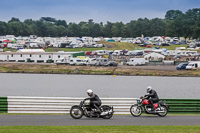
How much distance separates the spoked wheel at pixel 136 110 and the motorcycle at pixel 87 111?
179 centimetres

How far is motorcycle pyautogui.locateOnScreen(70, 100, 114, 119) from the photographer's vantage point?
2259cm

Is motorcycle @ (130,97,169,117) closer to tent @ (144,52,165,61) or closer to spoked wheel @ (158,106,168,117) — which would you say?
spoked wheel @ (158,106,168,117)

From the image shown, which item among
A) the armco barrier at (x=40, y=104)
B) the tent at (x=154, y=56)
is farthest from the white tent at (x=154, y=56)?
the armco barrier at (x=40, y=104)

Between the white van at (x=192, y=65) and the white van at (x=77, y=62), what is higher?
the white van at (x=77, y=62)

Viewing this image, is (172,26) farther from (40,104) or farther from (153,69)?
(40,104)

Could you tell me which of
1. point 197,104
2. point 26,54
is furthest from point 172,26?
point 197,104

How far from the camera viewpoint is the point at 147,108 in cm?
2461

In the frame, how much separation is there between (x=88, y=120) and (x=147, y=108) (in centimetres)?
402

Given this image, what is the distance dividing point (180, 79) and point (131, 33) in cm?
11254

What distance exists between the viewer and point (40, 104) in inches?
987

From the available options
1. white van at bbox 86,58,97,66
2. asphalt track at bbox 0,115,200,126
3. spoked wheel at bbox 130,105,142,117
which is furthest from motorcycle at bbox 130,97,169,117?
white van at bbox 86,58,97,66

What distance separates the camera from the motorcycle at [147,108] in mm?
24312

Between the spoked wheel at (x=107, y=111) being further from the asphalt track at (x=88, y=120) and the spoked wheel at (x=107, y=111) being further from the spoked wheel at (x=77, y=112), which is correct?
the spoked wheel at (x=77, y=112)

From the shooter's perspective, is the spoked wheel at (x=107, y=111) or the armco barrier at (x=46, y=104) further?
Result: the armco barrier at (x=46, y=104)
